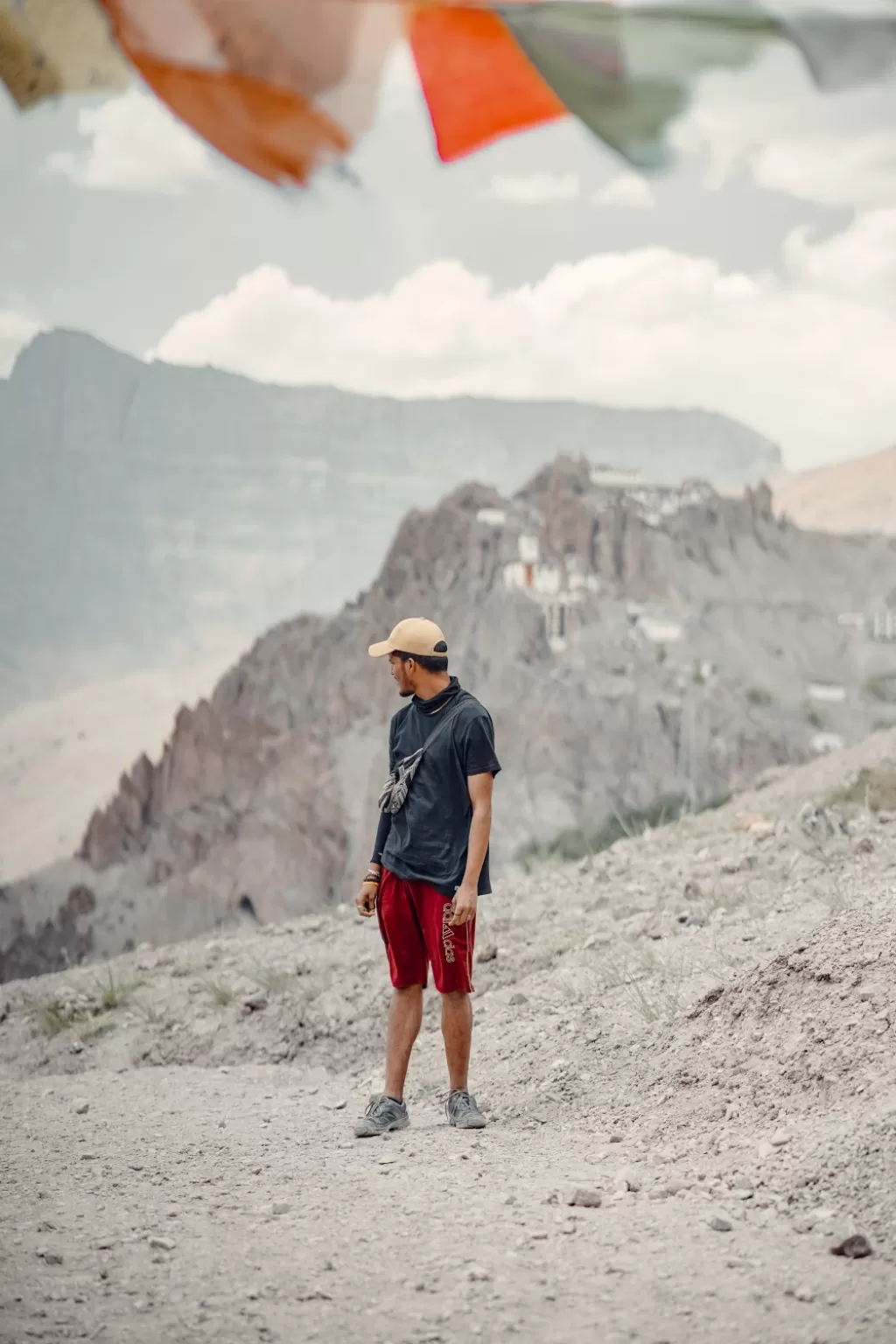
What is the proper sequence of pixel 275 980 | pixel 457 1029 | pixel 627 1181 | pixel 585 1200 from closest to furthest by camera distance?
pixel 585 1200, pixel 627 1181, pixel 457 1029, pixel 275 980

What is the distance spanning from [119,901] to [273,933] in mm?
2393

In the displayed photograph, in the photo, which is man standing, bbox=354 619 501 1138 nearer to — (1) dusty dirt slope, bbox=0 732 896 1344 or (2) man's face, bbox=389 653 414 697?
(2) man's face, bbox=389 653 414 697

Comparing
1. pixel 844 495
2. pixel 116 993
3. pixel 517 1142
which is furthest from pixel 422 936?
pixel 844 495

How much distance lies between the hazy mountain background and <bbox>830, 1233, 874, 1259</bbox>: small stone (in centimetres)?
680

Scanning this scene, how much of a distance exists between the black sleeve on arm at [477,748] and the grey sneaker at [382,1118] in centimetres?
77

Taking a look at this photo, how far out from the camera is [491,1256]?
218 centimetres

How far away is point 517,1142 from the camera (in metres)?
2.96

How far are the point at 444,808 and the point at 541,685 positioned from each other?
5.85m

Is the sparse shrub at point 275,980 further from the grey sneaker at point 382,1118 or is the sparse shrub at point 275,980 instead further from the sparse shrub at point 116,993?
the grey sneaker at point 382,1118

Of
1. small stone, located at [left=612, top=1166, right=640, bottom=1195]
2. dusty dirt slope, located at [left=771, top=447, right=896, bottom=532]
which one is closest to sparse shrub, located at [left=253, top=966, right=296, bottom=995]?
small stone, located at [left=612, top=1166, right=640, bottom=1195]

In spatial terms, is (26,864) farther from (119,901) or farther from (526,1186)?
(526,1186)

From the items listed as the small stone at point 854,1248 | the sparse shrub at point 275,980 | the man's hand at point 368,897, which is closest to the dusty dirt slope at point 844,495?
the sparse shrub at point 275,980

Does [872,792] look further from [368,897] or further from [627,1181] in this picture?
[627,1181]

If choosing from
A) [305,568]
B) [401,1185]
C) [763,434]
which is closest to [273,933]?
[305,568]
